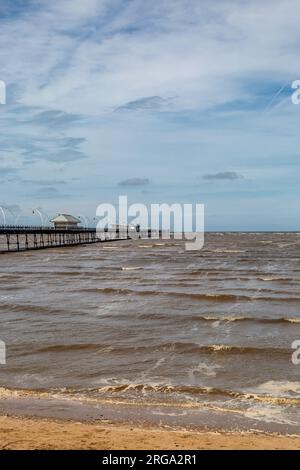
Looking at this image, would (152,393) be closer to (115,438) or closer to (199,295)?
(115,438)

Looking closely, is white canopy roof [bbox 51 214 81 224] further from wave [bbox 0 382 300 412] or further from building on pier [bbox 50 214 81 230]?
wave [bbox 0 382 300 412]

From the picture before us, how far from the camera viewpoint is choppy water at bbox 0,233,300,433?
9781 millimetres

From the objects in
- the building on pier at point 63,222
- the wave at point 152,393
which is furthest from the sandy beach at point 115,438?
the building on pier at point 63,222

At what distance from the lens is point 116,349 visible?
13.3m

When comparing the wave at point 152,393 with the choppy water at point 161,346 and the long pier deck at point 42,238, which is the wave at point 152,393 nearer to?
the choppy water at point 161,346

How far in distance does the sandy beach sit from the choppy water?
3.93 ft

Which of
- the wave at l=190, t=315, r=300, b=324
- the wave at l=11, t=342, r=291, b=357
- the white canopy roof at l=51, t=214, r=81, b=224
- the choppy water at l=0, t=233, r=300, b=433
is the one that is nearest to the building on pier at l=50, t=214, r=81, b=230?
the white canopy roof at l=51, t=214, r=81, b=224

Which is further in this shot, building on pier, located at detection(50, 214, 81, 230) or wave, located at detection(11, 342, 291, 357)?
building on pier, located at detection(50, 214, 81, 230)

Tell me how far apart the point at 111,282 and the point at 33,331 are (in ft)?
47.5

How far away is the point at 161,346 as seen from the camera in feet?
44.8

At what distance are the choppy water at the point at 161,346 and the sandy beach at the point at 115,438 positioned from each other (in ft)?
3.93

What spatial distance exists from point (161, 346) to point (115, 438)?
674 centimetres

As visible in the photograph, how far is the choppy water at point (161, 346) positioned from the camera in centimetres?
978
